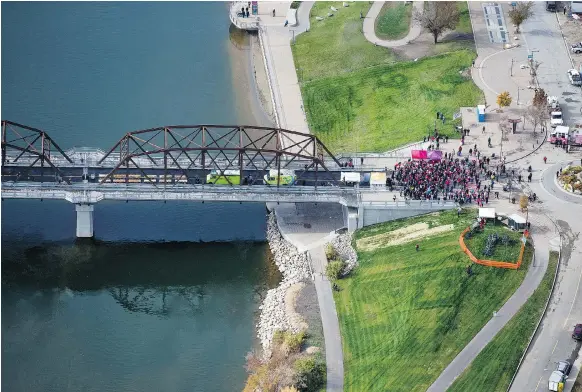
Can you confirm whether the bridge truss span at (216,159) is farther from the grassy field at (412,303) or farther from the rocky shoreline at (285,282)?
the grassy field at (412,303)

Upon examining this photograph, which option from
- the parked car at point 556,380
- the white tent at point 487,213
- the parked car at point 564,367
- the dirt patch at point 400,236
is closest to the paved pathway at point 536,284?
the parked car at point 564,367

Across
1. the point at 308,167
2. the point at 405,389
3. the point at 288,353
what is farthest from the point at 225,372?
the point at 308,167

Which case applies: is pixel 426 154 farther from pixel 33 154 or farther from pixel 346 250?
pixel 33 154

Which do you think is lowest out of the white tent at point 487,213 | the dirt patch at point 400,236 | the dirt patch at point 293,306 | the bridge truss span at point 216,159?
the dirt patch at point 293,306

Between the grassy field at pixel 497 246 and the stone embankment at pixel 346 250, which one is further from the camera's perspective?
the stone embankment at pixel 346 250

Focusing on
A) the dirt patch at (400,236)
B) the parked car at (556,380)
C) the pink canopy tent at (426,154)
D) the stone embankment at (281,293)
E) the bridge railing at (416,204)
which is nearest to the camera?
the parked car at (556,380)

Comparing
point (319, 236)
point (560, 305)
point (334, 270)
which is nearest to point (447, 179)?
point (319, 236)

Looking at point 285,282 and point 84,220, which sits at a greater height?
point 84,220
